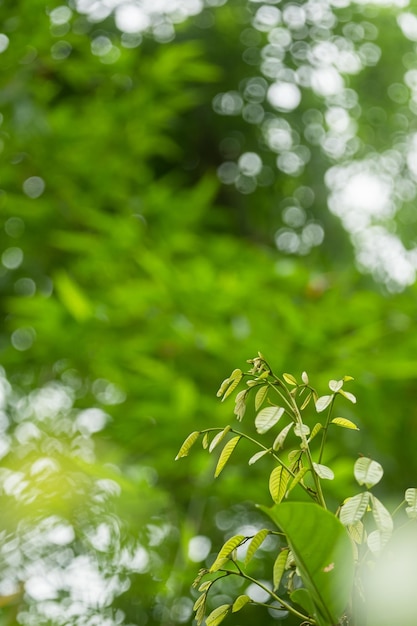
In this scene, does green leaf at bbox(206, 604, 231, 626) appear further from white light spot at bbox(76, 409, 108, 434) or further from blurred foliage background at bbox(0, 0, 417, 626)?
white light spot at bbox(76, 409, 108, 434)

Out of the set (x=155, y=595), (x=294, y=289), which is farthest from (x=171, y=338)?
(x=155, y=595)

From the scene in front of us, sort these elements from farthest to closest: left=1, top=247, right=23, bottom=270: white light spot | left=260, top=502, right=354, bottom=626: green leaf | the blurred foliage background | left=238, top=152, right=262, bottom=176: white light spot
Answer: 1. left=238, top=152, right=262, bottom=176: white light spot
2. left=1, top=247, right=23, bottom=270: white light spot
3. the blurred foliage background
4. left=260, top=502, right=354, bottom=626: green leaf

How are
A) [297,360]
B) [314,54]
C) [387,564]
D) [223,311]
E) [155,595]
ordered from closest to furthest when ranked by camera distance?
[387,564] < [155,595] < [297,360] < [223,311] < [314,54]

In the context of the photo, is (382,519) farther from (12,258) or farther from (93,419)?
(12,258)

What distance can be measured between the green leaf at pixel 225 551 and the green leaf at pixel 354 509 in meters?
0.06

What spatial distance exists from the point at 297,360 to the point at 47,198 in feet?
3.17

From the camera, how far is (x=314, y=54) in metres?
2.21

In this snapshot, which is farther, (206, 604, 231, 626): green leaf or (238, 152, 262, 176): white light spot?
(238, 152, 262, 176): white light spot

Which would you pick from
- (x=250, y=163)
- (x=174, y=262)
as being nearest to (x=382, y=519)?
(x=174, y=262)

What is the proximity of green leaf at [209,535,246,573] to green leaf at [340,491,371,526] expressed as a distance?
0.06m

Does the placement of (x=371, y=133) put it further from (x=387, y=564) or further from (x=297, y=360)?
(x=387, y=564)

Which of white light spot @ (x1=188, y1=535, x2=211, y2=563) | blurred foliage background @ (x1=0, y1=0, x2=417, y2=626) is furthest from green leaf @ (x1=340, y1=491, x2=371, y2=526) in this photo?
white light spot @ (x1=188, y1=535, x2=211, y2=563)

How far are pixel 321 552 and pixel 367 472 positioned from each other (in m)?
0.04

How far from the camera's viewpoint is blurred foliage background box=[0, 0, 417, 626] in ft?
3.15
